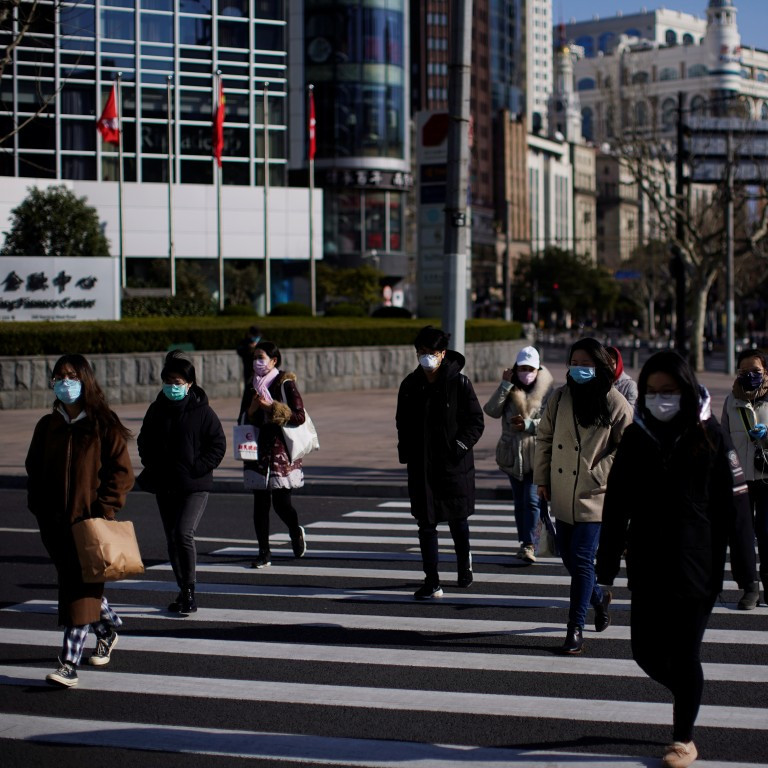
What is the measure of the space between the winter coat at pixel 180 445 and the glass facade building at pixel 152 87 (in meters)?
43.6

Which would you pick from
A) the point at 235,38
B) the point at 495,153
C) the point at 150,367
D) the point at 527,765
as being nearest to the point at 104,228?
the point at 235,38

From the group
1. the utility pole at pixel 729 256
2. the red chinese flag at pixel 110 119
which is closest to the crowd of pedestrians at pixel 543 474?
the utility pole at pixel 729 256

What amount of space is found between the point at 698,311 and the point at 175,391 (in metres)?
39.0

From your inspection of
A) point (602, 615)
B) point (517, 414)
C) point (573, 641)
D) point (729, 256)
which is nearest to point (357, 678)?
point (573, 641)

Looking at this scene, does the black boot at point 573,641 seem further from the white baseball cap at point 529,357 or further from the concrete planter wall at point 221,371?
the concrete planter wall at point 221,371

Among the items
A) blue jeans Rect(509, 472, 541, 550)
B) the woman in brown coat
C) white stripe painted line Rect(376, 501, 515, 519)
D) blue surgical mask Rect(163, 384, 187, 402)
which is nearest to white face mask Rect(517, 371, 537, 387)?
blue jeans Rect(509, 472, 541, 550)

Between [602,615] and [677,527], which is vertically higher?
[677,527]

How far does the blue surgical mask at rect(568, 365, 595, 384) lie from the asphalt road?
158 cm

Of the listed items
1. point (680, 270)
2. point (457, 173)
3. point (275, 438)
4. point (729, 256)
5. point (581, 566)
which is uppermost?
point (729, 256)

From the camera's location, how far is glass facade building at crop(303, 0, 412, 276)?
71.4 m

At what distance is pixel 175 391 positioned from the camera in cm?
816

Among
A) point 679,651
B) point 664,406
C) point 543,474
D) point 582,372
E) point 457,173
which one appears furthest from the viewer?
point 457,173

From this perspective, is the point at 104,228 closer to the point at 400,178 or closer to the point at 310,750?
the point at 400,178

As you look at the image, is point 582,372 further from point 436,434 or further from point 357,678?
point 357,678
